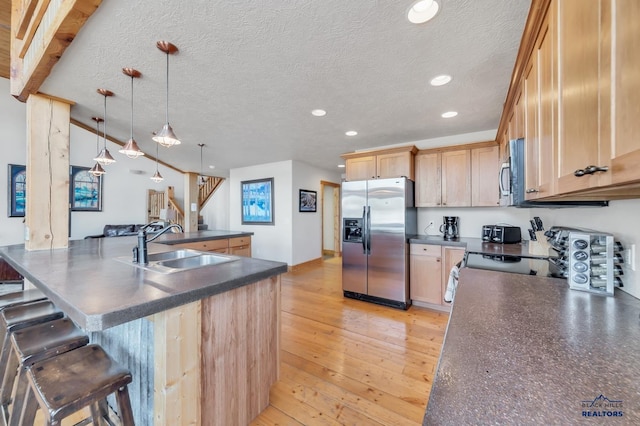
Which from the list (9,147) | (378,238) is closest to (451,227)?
(378,238)

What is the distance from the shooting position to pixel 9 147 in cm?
440

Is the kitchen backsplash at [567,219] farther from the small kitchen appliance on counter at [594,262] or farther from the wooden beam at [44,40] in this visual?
the wooden beam at [44,40]

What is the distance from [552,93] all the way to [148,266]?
2346mm

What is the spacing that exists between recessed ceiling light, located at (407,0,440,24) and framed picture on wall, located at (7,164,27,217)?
6443mm

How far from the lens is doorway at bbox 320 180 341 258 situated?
289 inches

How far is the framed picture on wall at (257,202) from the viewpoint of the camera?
5547mm

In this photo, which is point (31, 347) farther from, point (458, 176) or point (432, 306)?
point (458, 176)

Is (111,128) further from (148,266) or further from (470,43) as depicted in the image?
(470,43)

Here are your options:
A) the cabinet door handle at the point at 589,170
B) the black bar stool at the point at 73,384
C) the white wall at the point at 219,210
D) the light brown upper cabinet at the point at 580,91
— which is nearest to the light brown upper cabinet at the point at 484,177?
the light brown upper cabinet at the point at 580,91

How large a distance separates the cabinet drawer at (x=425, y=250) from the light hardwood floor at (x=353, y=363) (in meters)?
0.73

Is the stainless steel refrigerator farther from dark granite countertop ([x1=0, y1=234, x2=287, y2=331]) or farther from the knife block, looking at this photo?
dark granite countertop ([x1=0, y1=234, x2=287, y2=331])

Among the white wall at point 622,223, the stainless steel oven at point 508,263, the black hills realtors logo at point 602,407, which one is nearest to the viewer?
the black hills realtors logo at point 602,407

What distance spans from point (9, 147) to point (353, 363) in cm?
654

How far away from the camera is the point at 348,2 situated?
144cm
